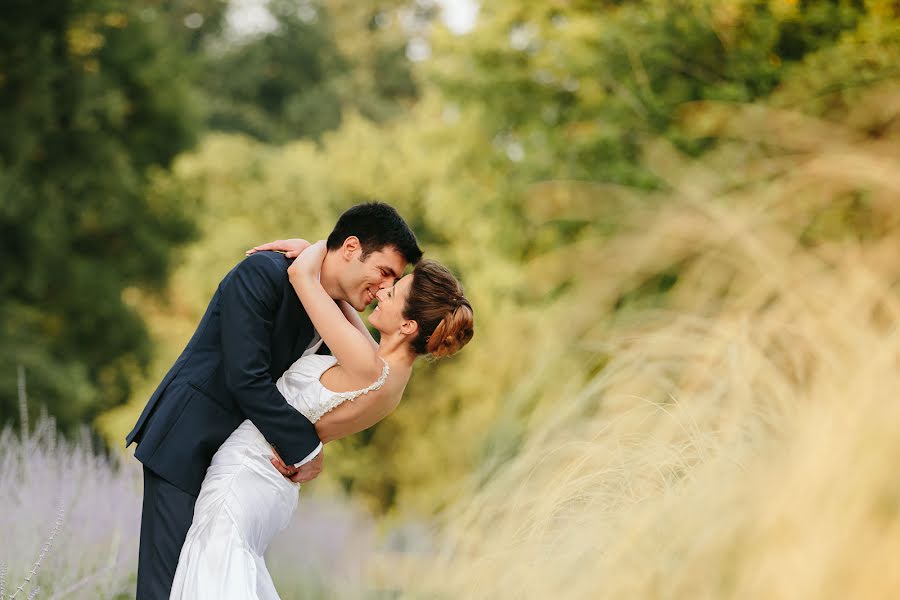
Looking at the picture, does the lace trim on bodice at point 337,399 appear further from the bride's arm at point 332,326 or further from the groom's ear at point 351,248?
the groom's ear at point 351,248

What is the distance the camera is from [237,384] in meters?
3.13

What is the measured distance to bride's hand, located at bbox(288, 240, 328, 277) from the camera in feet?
11.0

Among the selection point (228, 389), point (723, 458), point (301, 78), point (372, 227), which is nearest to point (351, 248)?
point (372, 227)

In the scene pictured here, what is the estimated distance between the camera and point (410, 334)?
11.5 feet

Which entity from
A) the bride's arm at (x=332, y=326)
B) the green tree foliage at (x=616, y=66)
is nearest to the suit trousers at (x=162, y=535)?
the bride's arm at (x=332, y=326)

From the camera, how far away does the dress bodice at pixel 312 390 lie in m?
3.37

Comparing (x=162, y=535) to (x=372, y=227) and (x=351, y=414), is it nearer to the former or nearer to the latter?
(x=351, y=414)

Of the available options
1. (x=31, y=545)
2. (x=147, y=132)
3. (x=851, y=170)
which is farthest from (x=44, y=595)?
(x=147, y=132)

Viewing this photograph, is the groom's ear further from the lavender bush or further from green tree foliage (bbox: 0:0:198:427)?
green tree foliage (bbox: 0:0:198:427)

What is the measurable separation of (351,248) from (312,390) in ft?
1.71

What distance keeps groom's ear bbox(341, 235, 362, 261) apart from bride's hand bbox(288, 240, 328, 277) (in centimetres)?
9

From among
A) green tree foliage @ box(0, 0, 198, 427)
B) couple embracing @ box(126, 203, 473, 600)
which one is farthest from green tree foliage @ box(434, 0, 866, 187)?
couple embracing @ box(126, 203, 473, 600)

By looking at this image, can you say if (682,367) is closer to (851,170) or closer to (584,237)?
(851,170)

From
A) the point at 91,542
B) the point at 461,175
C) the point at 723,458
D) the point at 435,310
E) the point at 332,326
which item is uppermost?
the point at 332,326
